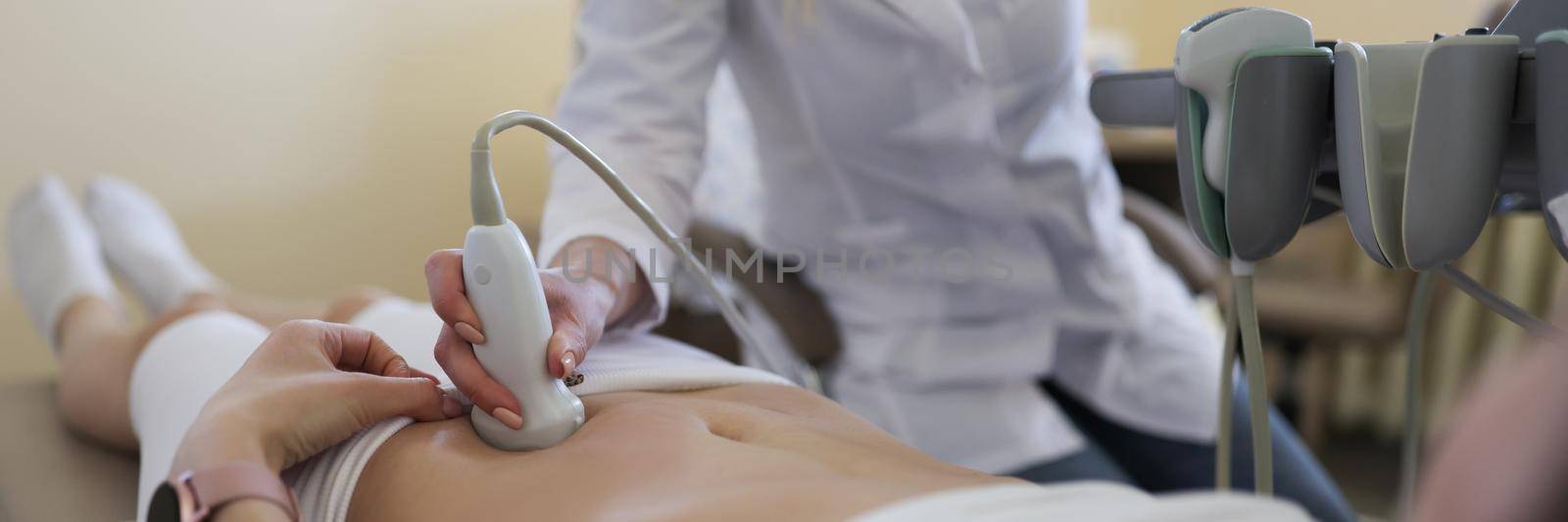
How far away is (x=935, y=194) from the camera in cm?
85

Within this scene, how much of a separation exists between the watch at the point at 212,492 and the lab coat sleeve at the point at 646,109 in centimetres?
25

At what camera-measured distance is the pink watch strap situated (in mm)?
424

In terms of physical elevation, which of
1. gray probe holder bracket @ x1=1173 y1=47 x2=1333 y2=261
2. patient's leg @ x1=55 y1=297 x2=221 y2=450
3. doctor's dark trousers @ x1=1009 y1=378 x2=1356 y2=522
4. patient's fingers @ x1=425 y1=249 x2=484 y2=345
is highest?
gray probe holder bracket @ x1=1173 y1=47 x2=1333 y2=261

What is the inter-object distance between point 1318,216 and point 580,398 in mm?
383

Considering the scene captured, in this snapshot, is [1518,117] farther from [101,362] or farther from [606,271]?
[101,362]

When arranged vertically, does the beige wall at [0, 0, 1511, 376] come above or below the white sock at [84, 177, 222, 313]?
above

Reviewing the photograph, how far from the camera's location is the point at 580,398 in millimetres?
559

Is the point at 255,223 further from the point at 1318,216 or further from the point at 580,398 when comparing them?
the point at 1318,216

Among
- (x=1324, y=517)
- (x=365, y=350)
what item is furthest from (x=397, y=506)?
(x=1324, y=517)

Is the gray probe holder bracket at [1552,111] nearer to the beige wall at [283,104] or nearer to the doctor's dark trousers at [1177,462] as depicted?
the beige wall at [283,104]

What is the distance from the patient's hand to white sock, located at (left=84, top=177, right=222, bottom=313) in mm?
667

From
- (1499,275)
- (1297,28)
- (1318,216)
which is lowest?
(1499,275)

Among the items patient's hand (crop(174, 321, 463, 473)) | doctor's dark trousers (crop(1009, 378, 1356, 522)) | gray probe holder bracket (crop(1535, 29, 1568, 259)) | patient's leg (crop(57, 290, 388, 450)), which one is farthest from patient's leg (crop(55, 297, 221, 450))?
gray probe holder bracket (crop(1535, 29, 1568, 259))

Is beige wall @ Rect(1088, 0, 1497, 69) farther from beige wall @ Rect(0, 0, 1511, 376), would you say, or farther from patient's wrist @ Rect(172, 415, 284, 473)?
patient's wrist @ Rect(172, 415, 284, 473)
